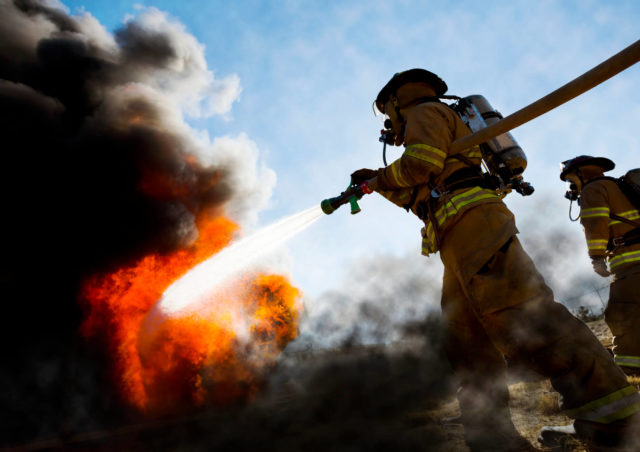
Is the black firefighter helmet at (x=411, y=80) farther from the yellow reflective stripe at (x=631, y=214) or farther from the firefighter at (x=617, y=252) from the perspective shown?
the yellow reflective stripe at (x=631, y=214)

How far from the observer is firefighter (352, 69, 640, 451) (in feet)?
5.38

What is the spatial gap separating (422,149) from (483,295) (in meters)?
1.05

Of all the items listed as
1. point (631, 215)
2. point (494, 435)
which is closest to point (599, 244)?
point (631, 215)

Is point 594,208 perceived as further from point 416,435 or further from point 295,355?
point 295,355

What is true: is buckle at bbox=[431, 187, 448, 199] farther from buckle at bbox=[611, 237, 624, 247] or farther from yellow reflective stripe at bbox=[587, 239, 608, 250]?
buckle at bbox=[611, 237, 624, 247]

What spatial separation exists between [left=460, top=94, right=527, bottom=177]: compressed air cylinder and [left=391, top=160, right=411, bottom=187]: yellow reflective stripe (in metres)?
0.89

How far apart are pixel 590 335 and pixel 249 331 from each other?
16771mm

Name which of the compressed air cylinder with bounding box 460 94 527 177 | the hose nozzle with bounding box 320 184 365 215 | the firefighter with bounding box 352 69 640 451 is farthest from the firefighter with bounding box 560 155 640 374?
the hose nozzle with bounding box 320 184 365 215

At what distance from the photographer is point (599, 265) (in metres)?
3.71

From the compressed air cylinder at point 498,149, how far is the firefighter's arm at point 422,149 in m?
0.44

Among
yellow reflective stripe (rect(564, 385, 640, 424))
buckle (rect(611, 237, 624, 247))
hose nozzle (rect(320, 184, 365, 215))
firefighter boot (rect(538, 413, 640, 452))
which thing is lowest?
firefighter boot (rect(538, 413, 640, 452))

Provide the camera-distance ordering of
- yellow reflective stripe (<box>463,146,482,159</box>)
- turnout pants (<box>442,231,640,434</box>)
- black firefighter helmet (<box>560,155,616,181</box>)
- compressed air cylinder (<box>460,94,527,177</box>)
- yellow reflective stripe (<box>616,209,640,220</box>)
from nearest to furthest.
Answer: turnout pants (<box>442,231,640,434</box>), yellow reflective stripe (<box>463,146,482,159</box>), compressed air cylinder (<box>460,94,527,177</box>), yellow reflective stripe (<box>616,209,640,220</box>), black firefighter helmet (<box>560,155,616,181</box>)

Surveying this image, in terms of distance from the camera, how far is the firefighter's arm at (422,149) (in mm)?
2199

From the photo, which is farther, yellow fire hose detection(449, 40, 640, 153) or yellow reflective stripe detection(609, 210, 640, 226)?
yellow reflective stripe detection(609, 210, 640, 226)
